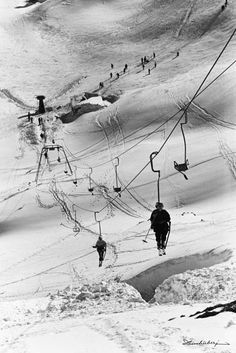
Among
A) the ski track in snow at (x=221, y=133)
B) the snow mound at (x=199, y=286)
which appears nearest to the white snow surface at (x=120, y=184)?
the snow mound at (x=199, y=286)

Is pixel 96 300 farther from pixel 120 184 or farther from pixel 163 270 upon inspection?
pixel 120 184

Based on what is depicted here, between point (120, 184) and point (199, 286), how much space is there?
81.4ft

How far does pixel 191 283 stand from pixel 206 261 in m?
6.68

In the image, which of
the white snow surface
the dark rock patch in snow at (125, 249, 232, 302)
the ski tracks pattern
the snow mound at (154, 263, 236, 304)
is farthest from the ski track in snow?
the ski tracks pattern

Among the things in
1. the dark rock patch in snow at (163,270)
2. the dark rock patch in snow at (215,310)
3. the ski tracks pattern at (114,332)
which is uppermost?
the dark rock patch in snow at (163,270)

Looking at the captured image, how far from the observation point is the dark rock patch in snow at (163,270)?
2352 centimetres

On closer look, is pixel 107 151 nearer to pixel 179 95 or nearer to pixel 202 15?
pixel 179 95

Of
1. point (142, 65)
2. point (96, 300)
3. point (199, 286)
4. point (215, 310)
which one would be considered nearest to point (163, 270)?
point (96, 300)

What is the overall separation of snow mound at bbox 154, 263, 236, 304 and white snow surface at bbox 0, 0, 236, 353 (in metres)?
0.05

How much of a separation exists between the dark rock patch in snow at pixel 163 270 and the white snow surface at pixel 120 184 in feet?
0.21

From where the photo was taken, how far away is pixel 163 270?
79.4 ft
